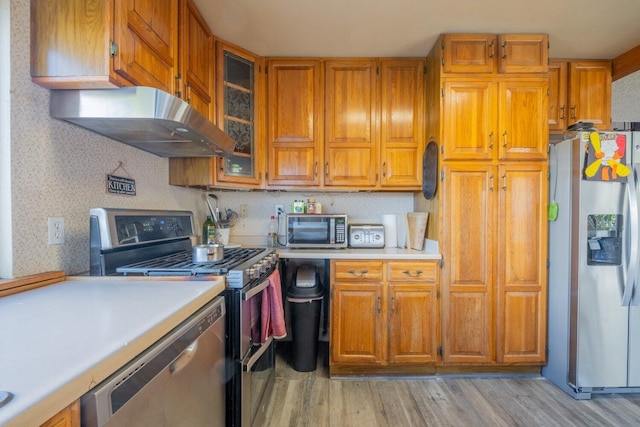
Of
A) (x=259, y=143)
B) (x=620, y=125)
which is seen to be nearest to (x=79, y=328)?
(x=259, y=143)

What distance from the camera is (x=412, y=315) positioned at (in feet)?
6.66

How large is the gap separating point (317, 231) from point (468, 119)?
1.42 metres

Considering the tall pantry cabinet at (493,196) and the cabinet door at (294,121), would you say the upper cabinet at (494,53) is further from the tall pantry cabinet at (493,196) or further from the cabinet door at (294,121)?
the cabinet door at (294,121)

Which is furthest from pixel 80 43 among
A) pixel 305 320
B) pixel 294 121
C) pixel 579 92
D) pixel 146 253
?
pixel 579 92

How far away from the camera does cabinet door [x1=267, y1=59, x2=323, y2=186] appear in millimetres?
2320

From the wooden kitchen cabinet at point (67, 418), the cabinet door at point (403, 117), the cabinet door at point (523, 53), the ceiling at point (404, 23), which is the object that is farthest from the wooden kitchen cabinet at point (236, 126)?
the cabinet door at point (523, 53)

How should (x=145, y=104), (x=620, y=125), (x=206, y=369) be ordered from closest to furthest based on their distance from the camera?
1. (x=206, y=369)
2. (x=145, y=104)
3. (x=620, y=125)

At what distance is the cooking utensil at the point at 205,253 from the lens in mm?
1390

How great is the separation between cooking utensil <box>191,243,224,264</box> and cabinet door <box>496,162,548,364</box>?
1931 millimetres

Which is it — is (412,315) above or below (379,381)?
above

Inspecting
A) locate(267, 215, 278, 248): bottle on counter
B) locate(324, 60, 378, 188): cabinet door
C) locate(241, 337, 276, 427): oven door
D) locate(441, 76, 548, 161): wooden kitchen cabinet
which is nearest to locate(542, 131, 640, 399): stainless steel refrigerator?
locate(441, 76, 548, 161): wooden kitchen cabinet

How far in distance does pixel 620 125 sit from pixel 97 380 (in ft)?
13.3

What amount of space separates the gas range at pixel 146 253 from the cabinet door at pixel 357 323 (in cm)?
67

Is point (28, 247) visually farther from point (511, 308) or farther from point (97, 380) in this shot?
point (511, 308)
